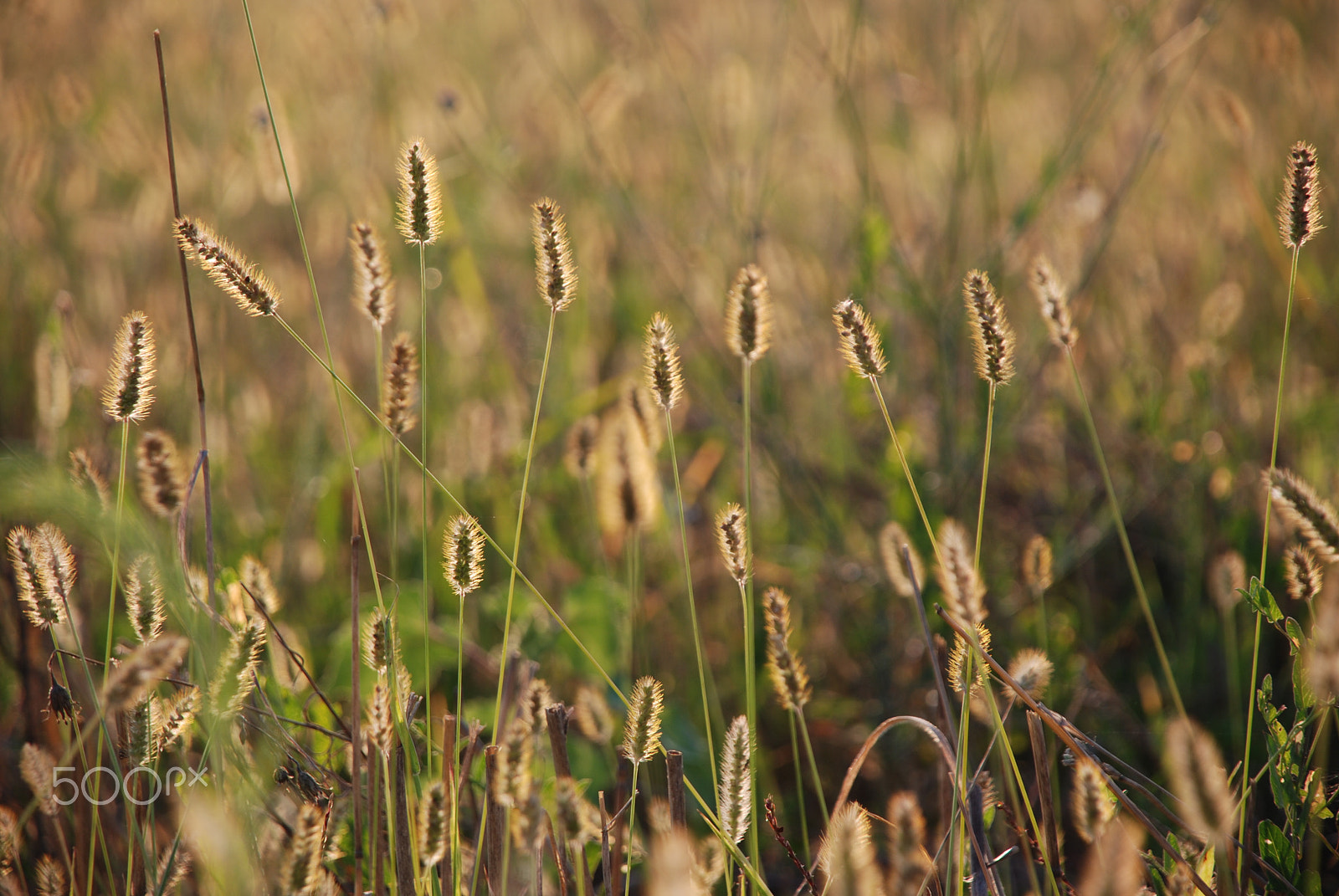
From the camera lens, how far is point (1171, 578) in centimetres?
198

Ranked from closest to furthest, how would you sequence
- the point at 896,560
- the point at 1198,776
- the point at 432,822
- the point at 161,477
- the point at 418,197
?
the point at 1198,776 → the point at 432,822 → the point at 418,197 → the point at 161,477 → the point at 896,560

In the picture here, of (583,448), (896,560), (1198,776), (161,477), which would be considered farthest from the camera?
(583,448)

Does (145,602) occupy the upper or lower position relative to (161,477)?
lower

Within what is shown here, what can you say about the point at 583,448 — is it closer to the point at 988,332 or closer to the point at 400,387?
the point at 400,387

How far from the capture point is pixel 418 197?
2.95ft

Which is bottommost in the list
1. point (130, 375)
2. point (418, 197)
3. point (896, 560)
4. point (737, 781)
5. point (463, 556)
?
point (737, 781)

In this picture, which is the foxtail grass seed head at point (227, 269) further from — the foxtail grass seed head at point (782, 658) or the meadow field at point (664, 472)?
the foxtail grass seed head at point (782, 658)

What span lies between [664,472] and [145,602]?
61.4 inches

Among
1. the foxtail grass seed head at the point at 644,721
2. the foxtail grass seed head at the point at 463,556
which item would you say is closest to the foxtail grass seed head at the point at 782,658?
the foxtail grass seed head at the point at 644,721

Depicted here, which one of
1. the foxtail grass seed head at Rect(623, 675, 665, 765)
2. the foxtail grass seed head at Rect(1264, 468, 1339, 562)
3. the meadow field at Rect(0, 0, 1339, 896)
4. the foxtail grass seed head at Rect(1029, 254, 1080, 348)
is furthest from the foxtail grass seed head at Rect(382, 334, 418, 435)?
the foxtail grass seed head at Rect(1264, 468, 1339, 562)

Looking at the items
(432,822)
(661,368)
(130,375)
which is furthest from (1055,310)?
(130,375)

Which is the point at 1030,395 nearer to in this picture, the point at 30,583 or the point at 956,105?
the point at 956,105

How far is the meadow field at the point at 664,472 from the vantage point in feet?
2.94

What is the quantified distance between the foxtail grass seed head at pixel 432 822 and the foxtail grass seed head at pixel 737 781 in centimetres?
23
